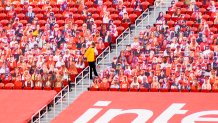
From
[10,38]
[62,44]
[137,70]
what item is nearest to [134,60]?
[137,70]

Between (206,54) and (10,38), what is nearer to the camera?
(206,54)

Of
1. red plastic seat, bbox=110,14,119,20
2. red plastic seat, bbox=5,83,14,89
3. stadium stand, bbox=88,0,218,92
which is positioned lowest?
red plastic seat, bbox=5,83,14,89

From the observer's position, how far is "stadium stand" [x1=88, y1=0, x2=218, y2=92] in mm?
34094

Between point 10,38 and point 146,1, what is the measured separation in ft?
17.2

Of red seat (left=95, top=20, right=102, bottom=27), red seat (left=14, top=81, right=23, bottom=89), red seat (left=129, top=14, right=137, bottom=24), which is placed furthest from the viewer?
red seat (left=129, top=14, right=137, bottom=24)

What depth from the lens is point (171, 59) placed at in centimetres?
3516

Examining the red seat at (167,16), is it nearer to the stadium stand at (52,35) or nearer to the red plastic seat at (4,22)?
the stadium stand at (52,35)

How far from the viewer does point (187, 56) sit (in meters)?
35.1

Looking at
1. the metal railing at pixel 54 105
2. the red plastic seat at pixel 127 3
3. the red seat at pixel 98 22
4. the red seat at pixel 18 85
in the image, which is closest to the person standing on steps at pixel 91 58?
the metal railing at pixel 54 105

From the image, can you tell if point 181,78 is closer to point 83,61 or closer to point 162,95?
point 162,95

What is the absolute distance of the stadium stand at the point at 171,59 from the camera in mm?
34094

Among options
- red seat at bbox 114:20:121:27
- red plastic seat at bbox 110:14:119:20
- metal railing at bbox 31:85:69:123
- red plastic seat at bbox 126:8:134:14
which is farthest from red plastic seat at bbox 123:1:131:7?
metal railing at bbox 31:85:69:123

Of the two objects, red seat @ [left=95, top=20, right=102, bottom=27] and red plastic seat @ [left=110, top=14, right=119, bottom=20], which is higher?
red plastic seat @ [left=110, top=14, right=119, bottom=20]

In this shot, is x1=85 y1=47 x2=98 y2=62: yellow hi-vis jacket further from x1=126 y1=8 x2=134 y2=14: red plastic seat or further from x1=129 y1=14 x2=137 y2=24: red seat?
x1=126 y1=8 x2=134 y2=14: red plastic seat
